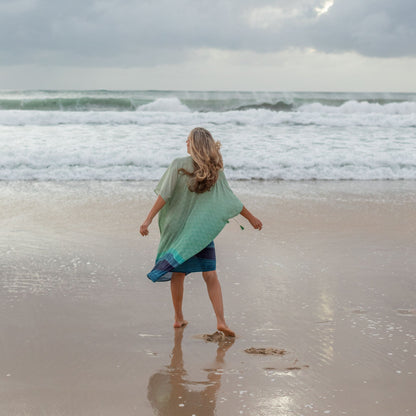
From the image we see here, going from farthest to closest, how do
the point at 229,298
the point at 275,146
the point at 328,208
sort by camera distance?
the point at 275,146 → the point at 328,208 → the point at 229,298

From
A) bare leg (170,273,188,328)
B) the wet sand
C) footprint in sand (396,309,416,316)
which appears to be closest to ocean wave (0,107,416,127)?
the wet sand

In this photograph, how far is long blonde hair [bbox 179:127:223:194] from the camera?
3.28m

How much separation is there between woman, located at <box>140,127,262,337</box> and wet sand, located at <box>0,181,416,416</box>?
1.30 ft

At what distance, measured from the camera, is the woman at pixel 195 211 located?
330 cm

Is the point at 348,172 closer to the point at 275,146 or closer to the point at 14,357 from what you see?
the point at 275,146

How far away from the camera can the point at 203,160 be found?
3.29m

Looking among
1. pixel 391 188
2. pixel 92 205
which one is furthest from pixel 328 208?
pixel 92 205

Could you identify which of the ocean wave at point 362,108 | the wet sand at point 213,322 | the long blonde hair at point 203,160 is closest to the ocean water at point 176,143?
the wet sand at point 213,322

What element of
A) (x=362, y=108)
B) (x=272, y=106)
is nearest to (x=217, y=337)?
(x=272, y=106)

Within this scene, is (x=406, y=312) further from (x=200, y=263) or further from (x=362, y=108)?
(x=362, y=108)

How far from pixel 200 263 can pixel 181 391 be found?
0.95 metres

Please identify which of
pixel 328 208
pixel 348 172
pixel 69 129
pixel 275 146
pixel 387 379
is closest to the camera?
pixel 387 379

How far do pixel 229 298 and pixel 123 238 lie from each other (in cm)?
210

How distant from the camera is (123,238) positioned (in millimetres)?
5832
